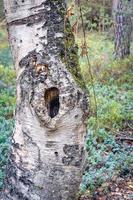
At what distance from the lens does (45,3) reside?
9.98 ft

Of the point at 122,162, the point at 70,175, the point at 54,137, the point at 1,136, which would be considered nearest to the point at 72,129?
the point at 54,137

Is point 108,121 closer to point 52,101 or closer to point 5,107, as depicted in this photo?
point 5,107

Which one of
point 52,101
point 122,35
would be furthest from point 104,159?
point 122,35

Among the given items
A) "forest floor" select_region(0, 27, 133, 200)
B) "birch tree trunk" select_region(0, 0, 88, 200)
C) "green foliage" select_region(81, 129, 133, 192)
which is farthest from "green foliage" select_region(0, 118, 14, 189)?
"birch tree trunk" select_region(0, 0, 88, 200)

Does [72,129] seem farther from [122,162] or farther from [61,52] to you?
[122,162]

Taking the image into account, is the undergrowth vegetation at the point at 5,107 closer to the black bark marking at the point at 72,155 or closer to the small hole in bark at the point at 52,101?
the black bark marking at the point at 72,155

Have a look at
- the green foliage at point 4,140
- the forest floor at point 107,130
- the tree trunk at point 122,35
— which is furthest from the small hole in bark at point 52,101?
the tree trunk at point 122,35

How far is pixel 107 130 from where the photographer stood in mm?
6699

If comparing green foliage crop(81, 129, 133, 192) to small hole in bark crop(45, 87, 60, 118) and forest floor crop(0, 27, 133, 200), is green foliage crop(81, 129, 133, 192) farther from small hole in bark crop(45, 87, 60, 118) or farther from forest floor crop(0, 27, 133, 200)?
small hole in bark crop(45, 87, 60, 118)

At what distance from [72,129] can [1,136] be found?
279 cm

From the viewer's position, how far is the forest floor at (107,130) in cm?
463

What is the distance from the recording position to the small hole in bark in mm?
3043

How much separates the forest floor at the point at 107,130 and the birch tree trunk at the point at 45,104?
29cm

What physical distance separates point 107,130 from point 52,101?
12.2ft
